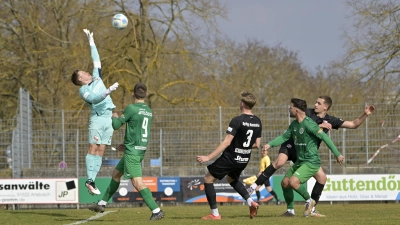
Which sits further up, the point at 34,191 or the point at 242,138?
the point at 242,138

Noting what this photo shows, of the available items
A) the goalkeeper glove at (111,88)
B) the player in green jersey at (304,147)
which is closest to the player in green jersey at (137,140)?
the goalkeeper glove at (111,88)

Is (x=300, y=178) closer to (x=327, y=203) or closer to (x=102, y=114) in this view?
(x=102, y=114)

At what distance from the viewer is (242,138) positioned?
11516mm

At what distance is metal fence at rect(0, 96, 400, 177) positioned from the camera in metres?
22.8

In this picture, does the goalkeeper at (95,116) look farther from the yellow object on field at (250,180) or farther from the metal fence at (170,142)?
the metal fence at (170,142)

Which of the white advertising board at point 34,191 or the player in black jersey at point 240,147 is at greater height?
the player in black jersey at point 240,147

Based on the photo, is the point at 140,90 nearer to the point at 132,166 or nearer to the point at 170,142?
the point at 132,166

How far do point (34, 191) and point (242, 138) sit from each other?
40.6ft

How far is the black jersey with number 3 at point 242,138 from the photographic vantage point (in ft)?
37.5

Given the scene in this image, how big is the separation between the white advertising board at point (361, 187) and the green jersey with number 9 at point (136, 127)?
1166 cm

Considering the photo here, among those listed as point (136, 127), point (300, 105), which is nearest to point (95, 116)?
point (136, 127)

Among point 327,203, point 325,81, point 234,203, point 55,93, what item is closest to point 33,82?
point 55,93

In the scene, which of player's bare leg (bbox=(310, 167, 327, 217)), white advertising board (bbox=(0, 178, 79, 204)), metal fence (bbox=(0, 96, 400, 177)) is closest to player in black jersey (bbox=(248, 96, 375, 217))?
player's bare leg (bbox=(310, 167, 327, 217))

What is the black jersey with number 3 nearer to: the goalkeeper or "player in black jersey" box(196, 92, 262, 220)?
"player in black jersey" box(196, 92, 262, 220)
